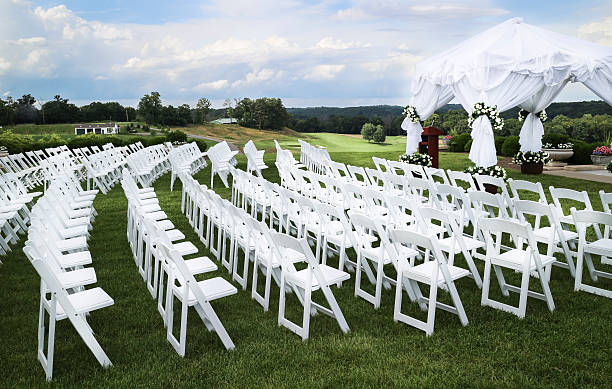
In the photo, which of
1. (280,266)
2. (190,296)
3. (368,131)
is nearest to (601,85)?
(280,266)

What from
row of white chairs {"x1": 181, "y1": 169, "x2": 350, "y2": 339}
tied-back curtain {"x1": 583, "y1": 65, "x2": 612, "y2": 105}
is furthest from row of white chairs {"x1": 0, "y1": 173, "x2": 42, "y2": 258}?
tied-back curtain {"x1": 583, "y1": 65, "x2": 612, "y2": 105}

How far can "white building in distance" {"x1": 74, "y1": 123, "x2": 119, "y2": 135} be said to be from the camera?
25694 mm

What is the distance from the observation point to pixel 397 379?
126 inches

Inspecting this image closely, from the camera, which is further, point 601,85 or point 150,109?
point 150,109

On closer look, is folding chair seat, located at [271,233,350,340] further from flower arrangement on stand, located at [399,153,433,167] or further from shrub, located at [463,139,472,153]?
shrub, located at [463,139,472,153]

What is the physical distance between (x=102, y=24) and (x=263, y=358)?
34.3 metres

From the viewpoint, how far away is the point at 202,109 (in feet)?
90.1

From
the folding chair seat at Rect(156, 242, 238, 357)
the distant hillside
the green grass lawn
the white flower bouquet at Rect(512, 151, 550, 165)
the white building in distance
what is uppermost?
the distant hillside

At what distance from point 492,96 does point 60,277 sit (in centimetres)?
1046

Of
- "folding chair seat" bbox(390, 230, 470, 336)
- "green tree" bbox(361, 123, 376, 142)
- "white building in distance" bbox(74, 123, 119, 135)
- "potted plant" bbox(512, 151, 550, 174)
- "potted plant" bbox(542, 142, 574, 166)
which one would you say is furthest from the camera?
"green tree" bbox(361, 123, 376, 142)

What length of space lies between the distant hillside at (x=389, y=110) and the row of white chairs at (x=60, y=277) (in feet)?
78.4

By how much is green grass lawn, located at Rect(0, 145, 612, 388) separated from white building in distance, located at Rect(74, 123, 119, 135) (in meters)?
22.3

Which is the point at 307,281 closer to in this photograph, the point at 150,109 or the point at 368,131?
the point at 150,109

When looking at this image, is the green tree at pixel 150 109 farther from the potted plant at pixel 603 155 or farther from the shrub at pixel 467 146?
the potted plant at pixel 603 155
